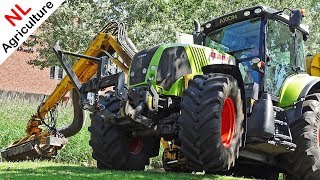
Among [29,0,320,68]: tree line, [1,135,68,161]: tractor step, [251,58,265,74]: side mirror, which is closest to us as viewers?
[251,58,265,74]: side mirror

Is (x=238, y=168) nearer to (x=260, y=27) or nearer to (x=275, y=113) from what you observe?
(x=275, y=113)

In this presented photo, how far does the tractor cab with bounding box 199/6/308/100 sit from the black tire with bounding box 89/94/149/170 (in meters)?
2.17

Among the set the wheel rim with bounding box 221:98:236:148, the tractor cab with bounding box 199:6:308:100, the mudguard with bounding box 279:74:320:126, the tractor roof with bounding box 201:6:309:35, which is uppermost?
the tractor roof with bounding box 201:6:309:35

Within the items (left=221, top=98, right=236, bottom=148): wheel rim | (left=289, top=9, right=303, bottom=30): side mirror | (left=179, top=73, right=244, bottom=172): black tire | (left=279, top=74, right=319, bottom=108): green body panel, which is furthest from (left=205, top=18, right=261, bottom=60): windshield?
(left=179, top=73, right=244, bottom=172): black tire

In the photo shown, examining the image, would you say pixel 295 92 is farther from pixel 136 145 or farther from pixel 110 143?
pixel 110 143

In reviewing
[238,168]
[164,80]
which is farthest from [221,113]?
A: [238,168]

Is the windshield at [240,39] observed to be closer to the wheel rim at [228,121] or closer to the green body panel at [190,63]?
the green body panel at [190,63]

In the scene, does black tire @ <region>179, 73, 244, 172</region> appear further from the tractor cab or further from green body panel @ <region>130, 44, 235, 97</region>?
the tractor cab

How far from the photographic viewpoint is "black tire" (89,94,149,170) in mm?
9031

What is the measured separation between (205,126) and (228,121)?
2.36 feet

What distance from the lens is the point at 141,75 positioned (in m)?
8.88

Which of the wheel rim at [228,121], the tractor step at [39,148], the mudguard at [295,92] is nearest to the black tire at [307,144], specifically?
the mudguard at [295,92]

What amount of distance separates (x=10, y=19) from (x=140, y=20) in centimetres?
1570

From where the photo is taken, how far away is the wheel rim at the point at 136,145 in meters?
9.50
